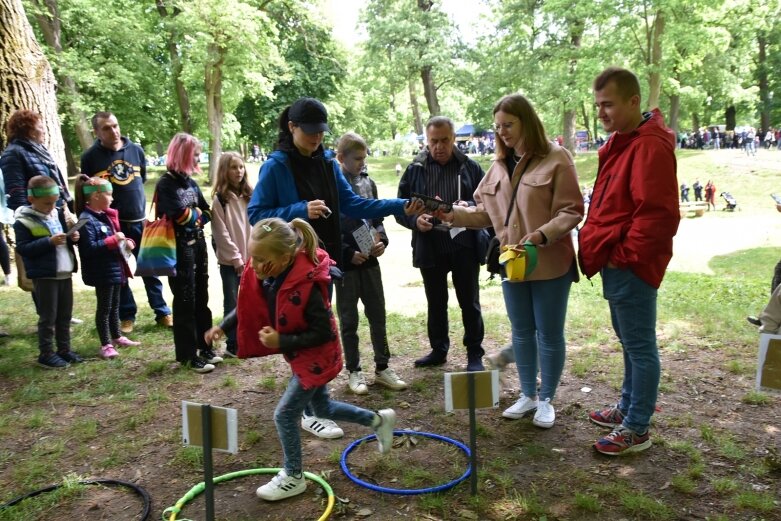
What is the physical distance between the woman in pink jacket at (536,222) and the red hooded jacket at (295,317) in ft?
4.18

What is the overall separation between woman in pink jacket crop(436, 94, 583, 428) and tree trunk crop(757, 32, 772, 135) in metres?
40.5

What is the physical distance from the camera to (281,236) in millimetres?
2785

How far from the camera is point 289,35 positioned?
24750mm

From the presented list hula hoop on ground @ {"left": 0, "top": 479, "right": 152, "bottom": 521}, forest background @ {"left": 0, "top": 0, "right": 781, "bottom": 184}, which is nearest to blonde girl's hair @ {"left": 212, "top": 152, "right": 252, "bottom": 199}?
hula hoop on ground @ {"left": 0, "top": 479, "right": 152, "bottom": 521}

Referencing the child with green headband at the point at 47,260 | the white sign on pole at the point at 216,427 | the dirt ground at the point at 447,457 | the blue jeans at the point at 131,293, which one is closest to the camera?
the white sign on pole at the point at 216,427

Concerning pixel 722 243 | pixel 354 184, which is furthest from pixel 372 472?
pixel 722 243

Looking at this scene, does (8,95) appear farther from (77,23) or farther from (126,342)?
(77,23)

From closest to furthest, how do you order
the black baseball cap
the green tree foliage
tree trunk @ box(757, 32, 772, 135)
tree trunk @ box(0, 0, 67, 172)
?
the black baseball cap < tree trunk @ box(0, 0, 67, 172) < the green tree foliage < tree trunk @ box(757, 32, 772, 135)

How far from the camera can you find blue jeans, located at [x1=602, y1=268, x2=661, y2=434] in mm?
3143

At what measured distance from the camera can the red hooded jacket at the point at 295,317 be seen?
2.83 metres

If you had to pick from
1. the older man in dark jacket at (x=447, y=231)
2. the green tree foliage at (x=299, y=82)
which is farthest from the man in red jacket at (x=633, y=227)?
the green tree foliage at (x=299, y=82)

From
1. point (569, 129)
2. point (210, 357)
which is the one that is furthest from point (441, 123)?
point (569, 129)

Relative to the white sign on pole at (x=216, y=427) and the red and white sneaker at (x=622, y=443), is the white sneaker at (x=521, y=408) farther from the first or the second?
the white sign on pole at (x=216, y=427)

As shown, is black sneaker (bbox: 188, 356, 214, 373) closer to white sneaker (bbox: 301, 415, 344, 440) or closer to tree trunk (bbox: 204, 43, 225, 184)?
white sneaker (bbox: 301, 415, 344, 440)
